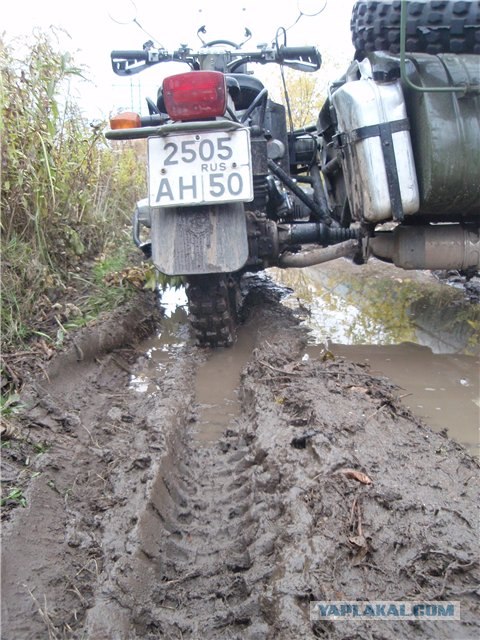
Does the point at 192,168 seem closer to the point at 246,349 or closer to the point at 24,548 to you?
the point at 246,349

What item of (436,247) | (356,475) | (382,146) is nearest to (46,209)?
(382,146)

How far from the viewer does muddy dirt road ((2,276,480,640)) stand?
1.25 m

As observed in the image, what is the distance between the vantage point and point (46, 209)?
3295 mm

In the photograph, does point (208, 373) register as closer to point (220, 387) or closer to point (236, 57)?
point (220, 387)

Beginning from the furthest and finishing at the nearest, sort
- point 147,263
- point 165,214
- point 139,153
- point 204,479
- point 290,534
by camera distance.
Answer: point 139,153 → point 147,263 → point 165,214 → point 204,479 → point 290,534

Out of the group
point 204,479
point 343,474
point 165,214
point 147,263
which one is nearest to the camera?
point 343,474

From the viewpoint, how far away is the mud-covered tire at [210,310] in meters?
2.77

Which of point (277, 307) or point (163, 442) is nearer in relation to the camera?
point (163, 442)

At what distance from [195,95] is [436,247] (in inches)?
56.6

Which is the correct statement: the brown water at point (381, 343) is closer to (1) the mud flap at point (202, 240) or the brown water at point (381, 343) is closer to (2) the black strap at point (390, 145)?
(1) the mud flap at point (202, 240)

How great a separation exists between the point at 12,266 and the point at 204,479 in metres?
1.72

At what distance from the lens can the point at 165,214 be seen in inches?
103

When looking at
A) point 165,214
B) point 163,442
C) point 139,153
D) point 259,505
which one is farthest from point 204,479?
point 139,153

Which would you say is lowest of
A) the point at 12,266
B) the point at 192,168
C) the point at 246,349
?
the point at 246,349
